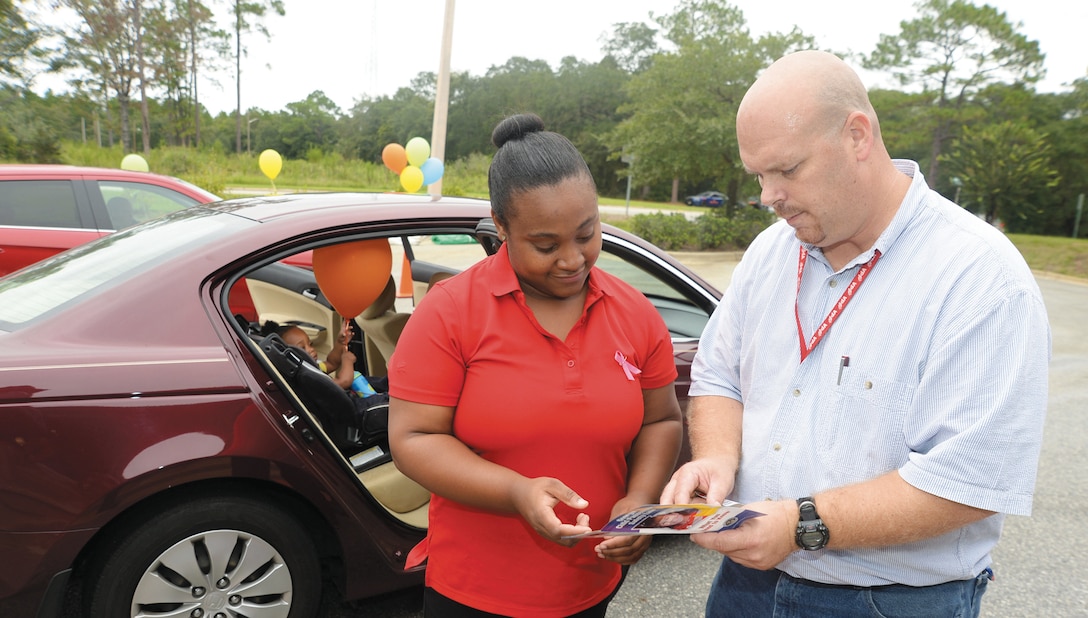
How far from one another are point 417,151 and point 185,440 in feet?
40.5

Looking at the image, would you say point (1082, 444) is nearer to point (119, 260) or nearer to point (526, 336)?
point (526, 336)

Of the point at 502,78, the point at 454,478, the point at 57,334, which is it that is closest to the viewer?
the point at 454,478

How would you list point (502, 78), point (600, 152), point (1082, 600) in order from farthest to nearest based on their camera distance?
A: 1. point (502, 78)
2. point (600, 152)
3. point (1082, 600)

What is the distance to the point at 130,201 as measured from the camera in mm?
6293

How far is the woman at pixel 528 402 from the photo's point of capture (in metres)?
1.53

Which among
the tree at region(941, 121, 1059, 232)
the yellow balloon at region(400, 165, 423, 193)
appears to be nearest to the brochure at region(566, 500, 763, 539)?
the yellow balloon at region(400, 165, 423, 193)

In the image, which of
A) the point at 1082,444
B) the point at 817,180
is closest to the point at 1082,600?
the point at 1082,444

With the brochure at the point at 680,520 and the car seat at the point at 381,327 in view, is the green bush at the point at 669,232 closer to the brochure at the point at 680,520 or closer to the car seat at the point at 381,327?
the car seat at the point at 381,327

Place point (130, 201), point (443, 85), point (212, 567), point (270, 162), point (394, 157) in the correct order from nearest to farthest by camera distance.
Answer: point (212, 567), point (130, 201), point (270, 162), point (394, 157), point (443, 85)

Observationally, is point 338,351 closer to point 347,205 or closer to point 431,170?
point 347,205

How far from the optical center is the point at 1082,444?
5621 millimetres

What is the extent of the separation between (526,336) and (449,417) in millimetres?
232

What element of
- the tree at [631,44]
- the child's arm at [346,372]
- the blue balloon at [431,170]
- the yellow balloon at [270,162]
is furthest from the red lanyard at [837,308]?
the tree at [631,44]

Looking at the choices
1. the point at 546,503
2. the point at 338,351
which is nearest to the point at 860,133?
the point at 546,503
